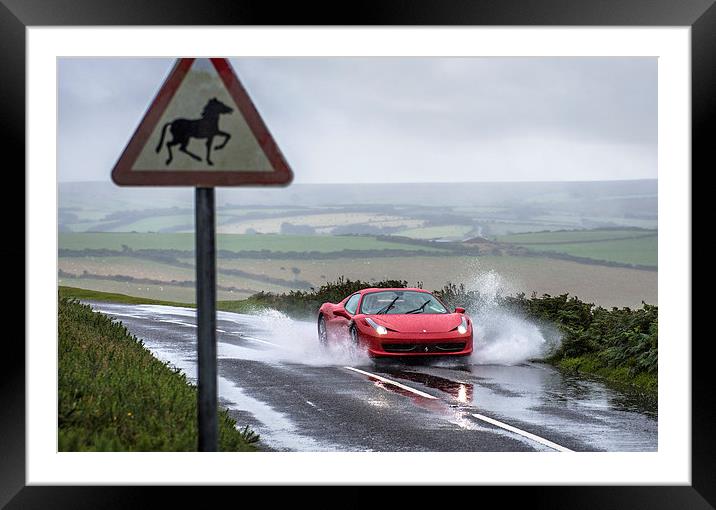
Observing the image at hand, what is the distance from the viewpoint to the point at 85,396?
7.64 metres

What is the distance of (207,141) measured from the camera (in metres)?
5.00

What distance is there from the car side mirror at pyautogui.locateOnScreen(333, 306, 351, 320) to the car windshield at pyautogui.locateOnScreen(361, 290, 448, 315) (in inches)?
13.2

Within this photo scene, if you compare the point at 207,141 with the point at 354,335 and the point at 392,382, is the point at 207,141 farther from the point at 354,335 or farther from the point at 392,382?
the point at 354,335

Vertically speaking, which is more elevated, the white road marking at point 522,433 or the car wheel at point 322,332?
the car wheel at point 322,332

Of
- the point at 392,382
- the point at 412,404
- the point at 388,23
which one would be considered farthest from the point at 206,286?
the point at 392,382

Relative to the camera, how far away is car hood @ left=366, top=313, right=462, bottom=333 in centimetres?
1316

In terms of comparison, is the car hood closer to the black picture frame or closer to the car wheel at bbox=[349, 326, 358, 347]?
the car wheel at bbox=[349, 326, 358, 347]

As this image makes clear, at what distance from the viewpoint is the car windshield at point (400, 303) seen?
13492 millimetres

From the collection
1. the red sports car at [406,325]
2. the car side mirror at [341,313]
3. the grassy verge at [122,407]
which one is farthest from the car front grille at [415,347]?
the grassy verge at [122,407]

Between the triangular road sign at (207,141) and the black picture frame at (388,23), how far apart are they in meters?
0.88

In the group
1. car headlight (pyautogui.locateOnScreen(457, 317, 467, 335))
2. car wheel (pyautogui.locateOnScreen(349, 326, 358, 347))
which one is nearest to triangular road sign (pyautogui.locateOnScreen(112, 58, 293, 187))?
car headlight (pyautogui.locateOnScreen(457, 317, 467, 335))

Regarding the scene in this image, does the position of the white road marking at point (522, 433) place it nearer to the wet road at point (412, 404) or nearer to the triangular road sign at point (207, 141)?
the wet road at point (412, 404)

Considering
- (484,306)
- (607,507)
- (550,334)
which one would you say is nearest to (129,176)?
(607,507)

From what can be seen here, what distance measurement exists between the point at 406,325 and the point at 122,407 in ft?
20.6
